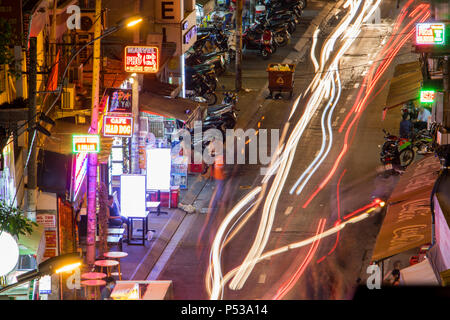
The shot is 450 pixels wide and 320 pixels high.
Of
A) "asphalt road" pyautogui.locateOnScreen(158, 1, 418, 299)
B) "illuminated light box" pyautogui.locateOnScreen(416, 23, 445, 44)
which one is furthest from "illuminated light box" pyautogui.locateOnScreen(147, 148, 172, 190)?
"illuminated light box" pyautogui.locateOnScreen(416, 23, 445, 44)

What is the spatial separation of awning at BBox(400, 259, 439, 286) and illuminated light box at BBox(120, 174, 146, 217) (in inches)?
326

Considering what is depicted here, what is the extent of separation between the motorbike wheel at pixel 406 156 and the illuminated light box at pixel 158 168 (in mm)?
8200

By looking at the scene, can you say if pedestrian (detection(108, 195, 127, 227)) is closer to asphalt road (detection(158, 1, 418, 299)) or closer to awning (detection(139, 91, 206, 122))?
asphalt road (detection(158, 1, 418, 299))

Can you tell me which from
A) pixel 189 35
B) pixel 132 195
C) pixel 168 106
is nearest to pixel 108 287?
pixel 132 195

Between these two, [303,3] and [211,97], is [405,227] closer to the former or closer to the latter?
[211,97]

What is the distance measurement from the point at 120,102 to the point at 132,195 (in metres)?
2.50

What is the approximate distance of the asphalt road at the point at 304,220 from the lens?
1931 cm

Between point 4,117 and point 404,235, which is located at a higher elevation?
point 4,117

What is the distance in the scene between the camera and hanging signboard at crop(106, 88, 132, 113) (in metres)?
22.4

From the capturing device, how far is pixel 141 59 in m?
24.9

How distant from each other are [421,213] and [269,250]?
4510mm

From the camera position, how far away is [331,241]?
22.0 metres
